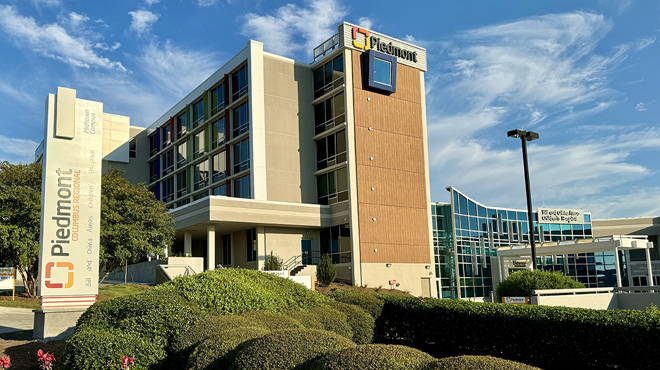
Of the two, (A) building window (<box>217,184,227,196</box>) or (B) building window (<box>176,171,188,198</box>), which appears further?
(B) building window (<box>176,171,188,198</box>)

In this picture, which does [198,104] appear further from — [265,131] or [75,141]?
[75,141]

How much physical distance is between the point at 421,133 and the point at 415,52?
674 cm

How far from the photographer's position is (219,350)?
8258 millimetres

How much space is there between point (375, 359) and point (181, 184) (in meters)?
50.7

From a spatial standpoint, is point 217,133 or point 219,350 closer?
point 219,350

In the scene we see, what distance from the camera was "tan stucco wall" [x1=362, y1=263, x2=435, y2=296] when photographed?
1500 inches

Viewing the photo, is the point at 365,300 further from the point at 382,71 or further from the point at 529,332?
the point at 382,71

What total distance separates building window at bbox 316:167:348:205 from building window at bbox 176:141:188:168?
1663 centimetres

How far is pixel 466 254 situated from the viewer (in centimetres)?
4850

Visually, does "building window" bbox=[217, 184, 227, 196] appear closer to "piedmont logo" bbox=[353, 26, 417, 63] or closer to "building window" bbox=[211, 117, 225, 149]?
"building window" bbox=[211, 117, 225, 149]

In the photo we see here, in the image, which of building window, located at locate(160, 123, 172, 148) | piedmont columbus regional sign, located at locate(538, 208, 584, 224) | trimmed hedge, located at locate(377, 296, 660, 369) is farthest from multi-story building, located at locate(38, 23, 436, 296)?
trimmed hedge, located at locate(377, 296, 660, 369)

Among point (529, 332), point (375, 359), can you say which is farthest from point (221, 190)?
point (375, 359)

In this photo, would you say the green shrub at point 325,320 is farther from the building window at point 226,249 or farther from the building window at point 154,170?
the building window at point 154,170

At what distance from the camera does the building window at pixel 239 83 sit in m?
42.6
